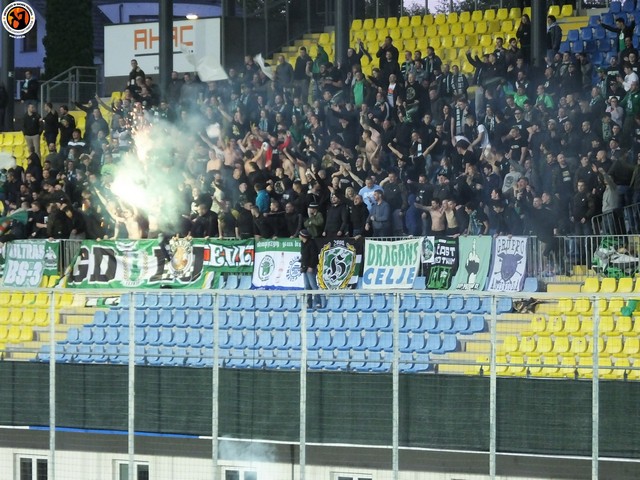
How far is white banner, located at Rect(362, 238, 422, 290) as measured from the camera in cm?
1942

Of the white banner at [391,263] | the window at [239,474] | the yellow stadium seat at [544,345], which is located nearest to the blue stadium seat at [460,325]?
the yellow stadium seat at [544,345]

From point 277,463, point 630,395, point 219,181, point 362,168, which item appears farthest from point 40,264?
point 630,395

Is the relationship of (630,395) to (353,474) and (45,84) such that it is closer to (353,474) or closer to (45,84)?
(353,474)

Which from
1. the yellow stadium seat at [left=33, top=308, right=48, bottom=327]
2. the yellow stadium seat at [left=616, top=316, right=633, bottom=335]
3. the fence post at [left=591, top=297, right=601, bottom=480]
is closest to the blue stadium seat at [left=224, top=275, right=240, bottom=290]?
the yellow stadium seat at [left=33, top=308, right=48, bottom=327]

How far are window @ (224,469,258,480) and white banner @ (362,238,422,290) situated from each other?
Answer: 400 cm

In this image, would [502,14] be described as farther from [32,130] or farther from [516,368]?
[516,368]

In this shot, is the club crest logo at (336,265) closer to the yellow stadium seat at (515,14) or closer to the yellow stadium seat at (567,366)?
the yellow stadium seat at (567,366)

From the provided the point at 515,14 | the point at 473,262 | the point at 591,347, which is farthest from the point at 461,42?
the point at 591,347

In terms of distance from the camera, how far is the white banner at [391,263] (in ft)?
63.7

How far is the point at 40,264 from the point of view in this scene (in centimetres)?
2284

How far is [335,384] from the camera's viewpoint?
53.0 ft

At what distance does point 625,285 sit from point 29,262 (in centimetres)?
969

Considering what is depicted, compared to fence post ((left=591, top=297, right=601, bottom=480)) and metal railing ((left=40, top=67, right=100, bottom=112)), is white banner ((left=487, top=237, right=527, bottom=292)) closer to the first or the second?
fence post ((left=591, top=297, right=601, bottom=480))

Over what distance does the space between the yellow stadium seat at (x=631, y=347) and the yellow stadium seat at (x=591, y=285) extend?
2.60 m
